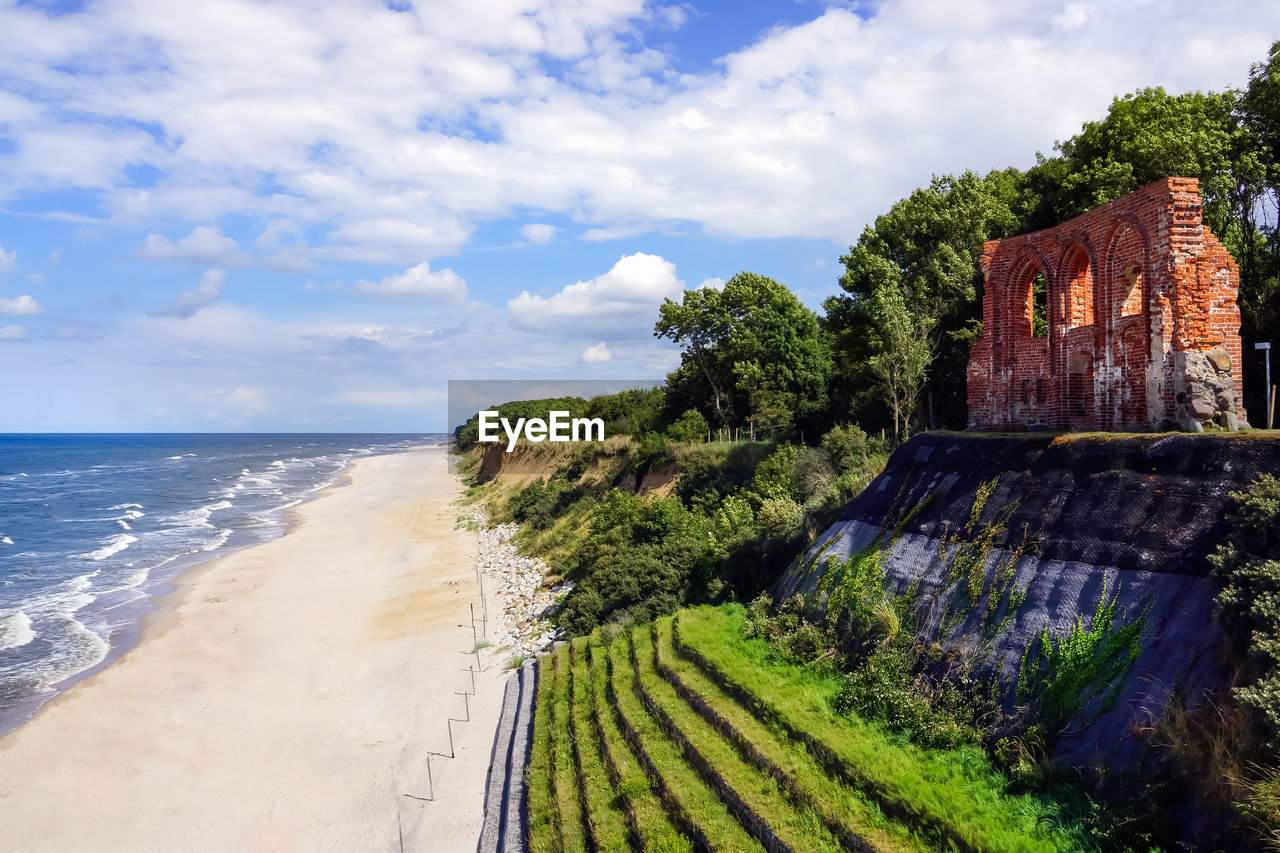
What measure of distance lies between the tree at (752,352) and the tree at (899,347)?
10540 mm

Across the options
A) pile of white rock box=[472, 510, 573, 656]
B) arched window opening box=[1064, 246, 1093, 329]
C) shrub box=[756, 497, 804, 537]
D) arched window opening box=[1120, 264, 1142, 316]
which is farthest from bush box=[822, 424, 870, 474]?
pile of white rock box=[472, 510, 573, 656]

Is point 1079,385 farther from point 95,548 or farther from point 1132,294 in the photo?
point 95,548

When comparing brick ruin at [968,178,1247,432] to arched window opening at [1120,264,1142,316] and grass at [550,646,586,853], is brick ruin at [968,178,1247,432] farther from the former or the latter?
grass at [550,646,586,853]

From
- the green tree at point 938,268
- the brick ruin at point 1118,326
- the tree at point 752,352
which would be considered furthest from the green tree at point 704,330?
the brick ruin at point 1118,326

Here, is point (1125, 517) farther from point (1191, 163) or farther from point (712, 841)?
point (1191, 163)

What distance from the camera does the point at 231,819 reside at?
15.0 metres

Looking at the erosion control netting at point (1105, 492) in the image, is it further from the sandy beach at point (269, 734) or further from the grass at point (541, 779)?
the sandy beach at point (269, 734)

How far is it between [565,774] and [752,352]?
31.1 meters

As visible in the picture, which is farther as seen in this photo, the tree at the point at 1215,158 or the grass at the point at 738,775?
the tree at the point at 1215,158

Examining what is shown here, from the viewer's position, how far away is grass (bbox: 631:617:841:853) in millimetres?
9531

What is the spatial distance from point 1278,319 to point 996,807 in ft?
65.9

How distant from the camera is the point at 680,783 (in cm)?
1168

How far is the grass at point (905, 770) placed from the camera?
28.1 feet

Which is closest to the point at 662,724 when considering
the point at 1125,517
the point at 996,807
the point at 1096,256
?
the point at 996,807
